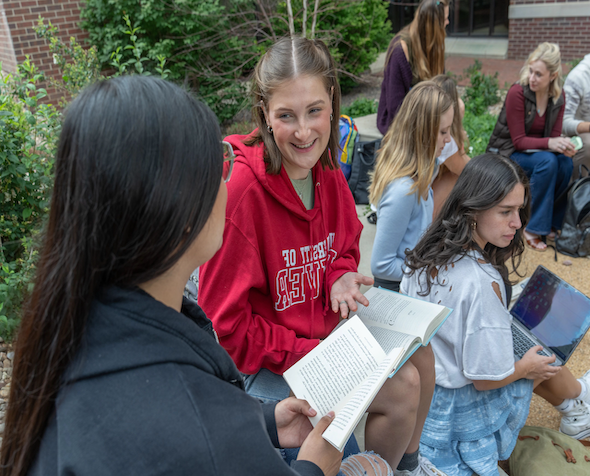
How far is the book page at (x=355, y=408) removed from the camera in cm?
136

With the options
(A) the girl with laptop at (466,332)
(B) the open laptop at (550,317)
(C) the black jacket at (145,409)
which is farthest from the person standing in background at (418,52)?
(C) the black jacket at (145,409)

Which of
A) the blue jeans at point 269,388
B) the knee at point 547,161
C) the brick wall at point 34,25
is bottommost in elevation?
the blue jeans at point 269,388

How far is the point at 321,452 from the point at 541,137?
14.2 feet

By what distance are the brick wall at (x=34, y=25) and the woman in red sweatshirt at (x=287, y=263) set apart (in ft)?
20.6

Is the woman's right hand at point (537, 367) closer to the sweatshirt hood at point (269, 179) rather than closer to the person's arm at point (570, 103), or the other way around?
the sweatshirt hood at point (269, 179)

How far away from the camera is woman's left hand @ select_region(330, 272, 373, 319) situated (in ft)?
6.32

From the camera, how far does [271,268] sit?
1897 mm

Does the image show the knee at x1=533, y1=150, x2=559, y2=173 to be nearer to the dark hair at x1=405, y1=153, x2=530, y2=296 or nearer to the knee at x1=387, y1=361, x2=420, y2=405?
the dark hair at x1=405, y1=153, x2=530, y2=296

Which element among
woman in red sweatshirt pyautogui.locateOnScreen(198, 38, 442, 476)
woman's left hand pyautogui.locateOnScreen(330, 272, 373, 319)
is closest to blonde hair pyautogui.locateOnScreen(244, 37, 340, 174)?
woman in red sweatshirt pyautogui.locateOnScreen(198, 38, 442, 476)

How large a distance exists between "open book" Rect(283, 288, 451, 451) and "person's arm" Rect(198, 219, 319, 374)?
0.63ft

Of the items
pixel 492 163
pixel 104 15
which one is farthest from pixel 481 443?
pixel 104 15

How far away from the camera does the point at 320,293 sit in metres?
2.10

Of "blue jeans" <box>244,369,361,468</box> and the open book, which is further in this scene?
"blue jeans" <box>244,369,361,468</box>

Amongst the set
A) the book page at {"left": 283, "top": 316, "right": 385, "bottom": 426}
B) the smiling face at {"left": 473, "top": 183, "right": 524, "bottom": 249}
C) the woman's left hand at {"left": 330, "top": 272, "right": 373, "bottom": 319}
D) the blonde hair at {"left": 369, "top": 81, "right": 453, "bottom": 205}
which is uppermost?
the blonde hair at {"left": 369, "top": 81, "right": 453, "bottom": 205}
